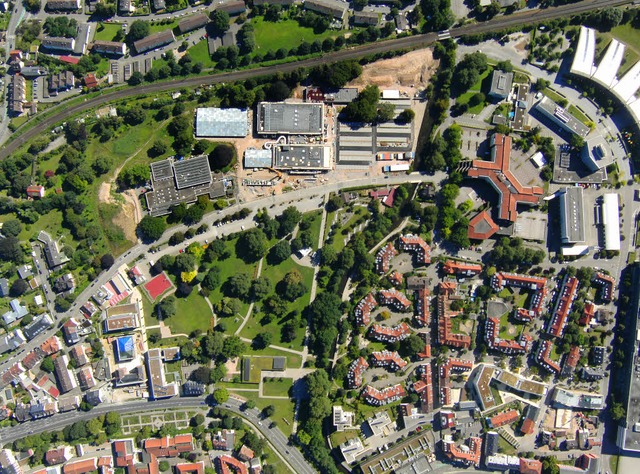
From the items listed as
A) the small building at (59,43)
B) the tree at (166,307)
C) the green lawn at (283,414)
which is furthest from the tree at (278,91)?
the green lawn at (283,414)

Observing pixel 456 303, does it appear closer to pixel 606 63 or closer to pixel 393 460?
pixel 393 460

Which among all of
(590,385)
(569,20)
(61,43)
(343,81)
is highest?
(569,20)

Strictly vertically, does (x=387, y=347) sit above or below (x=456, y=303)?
below

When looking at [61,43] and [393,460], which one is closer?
[393,460]

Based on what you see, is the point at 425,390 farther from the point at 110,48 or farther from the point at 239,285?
the point at 110,48

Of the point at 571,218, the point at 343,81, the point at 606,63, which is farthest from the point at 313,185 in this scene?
the point at 606,63

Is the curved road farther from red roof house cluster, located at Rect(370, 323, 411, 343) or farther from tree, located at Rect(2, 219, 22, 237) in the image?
red roof house cluster, located at Rect(370, 323, 411, 343)
